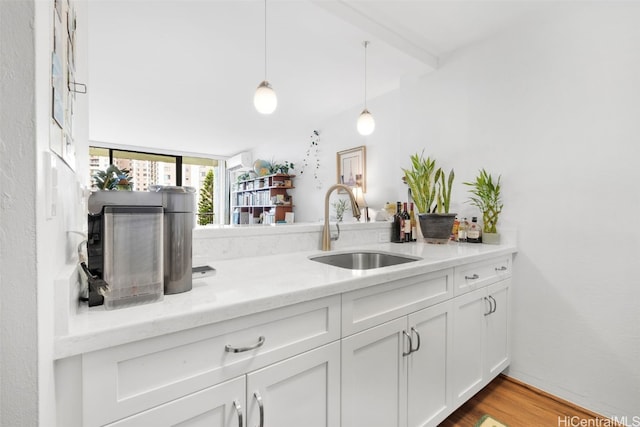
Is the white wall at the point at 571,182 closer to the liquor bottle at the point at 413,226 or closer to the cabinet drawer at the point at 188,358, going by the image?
the liquor bottle at the point at 413,226

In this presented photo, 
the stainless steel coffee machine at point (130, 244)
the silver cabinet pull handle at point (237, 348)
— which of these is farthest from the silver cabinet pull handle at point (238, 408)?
the stainless steel coffee machine at point (130, 244)

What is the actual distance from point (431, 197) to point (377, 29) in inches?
49.0

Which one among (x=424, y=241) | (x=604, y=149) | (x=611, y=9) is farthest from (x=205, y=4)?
(x=604, y=149)

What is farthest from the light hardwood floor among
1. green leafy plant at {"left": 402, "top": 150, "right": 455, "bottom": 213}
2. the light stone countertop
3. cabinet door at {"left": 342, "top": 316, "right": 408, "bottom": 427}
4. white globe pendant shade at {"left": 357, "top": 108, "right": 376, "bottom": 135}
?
white globe pendant shade at {"left": 357, "top": 108, "right": 376, "bottom": 135}

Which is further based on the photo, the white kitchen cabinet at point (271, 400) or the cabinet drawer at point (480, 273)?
the cabinet drawer at point (480, 273)

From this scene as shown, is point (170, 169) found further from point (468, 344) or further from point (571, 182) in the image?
point (571, 182)

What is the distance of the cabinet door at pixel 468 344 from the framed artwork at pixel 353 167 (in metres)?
2.10

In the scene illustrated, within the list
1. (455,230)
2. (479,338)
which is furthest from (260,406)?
(455,230)

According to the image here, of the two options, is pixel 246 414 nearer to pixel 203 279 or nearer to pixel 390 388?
pixel 203 279

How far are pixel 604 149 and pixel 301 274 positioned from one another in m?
1.80

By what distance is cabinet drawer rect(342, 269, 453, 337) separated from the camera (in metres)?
1.03

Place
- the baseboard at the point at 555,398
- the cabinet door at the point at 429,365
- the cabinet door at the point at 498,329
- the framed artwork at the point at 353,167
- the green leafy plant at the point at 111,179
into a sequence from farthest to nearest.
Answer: the framed artwork at the point at 353,167 < the cabinet door at the point at 498,329 < the baseboard at the point at 555,398 < the cabinet door at the point at 429,365 < the green leafy plant at the point at 111,179

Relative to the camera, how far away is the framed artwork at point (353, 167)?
355 centimetres

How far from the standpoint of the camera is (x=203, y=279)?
1021mm
